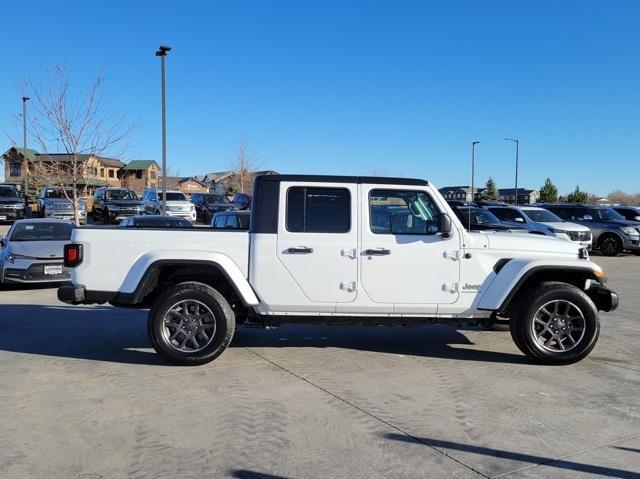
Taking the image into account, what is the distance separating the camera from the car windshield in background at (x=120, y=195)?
27.5 m

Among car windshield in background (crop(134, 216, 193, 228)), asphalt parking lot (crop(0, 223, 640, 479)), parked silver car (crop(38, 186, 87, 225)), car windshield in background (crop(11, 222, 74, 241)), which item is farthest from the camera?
parked silver car (crop(38, 186, 87, 225))

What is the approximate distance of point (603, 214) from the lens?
20.5 m

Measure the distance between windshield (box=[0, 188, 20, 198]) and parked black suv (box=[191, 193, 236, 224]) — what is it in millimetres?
8925

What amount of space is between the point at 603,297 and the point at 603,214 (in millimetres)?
16256

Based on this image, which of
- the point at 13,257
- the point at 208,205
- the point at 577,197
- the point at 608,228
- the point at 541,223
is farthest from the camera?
the point at 577,197

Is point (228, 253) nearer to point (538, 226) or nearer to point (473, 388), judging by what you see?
point (473, 388)

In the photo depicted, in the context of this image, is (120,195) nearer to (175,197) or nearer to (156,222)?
(175,197)

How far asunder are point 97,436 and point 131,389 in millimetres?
1026

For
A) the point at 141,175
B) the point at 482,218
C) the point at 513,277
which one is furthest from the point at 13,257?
the point at 141,175

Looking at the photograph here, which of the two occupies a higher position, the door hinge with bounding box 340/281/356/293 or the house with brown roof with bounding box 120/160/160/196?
the house with brown roof with bounding box 120/160/160/196

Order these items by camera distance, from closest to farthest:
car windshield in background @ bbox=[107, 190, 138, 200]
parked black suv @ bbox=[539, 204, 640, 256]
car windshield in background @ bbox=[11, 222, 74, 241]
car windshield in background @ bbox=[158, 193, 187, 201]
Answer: car windshield in background @ bbox=[11, 222, 74, 241] < parked black suv @ bbox=[539, 204, 640, 256] < car windshield in background @ bbox=[107, 190, 138, 200] < car windshield in background @ bbox=[158, 193, 187, 201]

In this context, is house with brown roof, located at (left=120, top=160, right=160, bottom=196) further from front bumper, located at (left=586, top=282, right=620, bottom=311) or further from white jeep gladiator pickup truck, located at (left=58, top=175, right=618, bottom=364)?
front bumper, located at (left=586, top=282, right=620, bottom=311)

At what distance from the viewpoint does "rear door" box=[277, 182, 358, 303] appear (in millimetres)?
5770

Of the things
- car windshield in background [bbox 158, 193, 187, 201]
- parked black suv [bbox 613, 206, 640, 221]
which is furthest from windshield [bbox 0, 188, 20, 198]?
parked black suv [bbox 613, 206, 640, 221]
